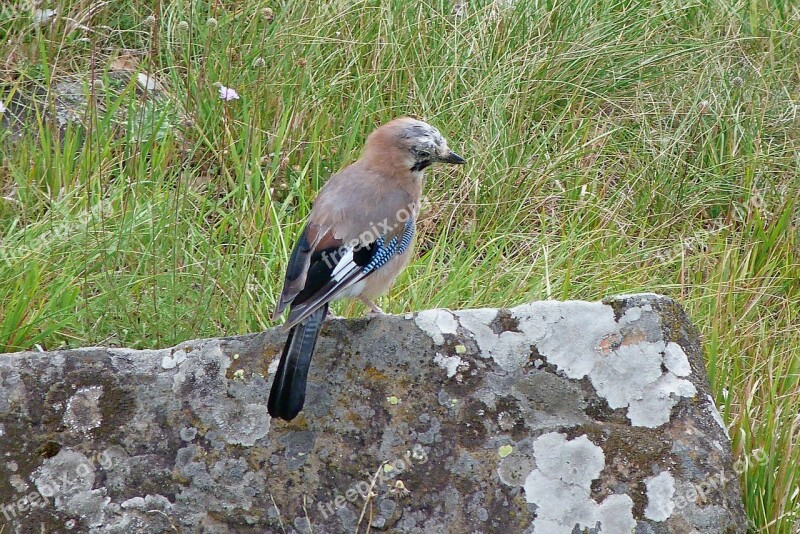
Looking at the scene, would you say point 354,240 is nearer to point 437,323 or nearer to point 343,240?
point 343,240

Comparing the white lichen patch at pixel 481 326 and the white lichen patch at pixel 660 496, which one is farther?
the white lichen patch at pixel 481 326

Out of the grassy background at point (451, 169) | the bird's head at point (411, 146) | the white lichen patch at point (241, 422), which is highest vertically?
the bird's head at point (411, 146)

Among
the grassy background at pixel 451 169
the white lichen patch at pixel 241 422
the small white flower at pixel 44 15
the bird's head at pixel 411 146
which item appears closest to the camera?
the white lichen patch at pixel 241 422

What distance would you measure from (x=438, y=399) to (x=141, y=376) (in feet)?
3.05

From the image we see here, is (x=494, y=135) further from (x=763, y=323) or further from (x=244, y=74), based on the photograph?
(x=763, y=323)

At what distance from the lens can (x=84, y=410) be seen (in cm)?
312

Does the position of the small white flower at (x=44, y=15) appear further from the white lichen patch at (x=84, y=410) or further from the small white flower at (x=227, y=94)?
the white lichen patch at (x=84, y=410)

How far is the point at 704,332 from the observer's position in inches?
169

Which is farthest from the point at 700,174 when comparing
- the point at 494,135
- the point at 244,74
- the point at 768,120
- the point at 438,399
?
the point at 438,399

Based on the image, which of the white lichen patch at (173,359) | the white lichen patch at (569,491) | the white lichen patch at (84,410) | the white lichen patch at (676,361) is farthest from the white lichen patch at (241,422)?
the white lichen patch at (676,361)

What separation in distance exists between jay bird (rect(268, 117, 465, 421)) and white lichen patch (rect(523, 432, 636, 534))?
0.75 metres

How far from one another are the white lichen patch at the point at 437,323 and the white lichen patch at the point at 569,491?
0.45m

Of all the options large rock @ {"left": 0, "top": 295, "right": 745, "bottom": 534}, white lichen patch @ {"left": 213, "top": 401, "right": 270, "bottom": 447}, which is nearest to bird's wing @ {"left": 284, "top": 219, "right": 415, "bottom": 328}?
large rock @ {"left": 0, "top": 295, "right": 745, "bottom": 534}

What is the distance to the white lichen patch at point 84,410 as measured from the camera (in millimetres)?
3100
